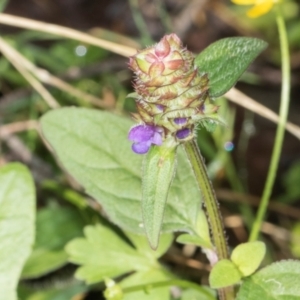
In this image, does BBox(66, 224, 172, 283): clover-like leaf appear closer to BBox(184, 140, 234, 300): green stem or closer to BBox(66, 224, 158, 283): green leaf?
BBox(66, 224, 158, 283): green leaf

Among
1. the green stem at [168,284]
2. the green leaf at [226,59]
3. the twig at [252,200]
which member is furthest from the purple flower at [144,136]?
the twig at [252,200]

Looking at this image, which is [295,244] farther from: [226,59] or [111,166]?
[226,59]

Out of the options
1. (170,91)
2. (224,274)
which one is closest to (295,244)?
(224,274)

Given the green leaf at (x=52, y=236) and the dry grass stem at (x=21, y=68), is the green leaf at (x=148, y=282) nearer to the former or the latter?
the green leaf at (x=52, y=236)

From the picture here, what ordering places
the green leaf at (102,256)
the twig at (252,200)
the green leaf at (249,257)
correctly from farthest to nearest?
the twig at (252,200) < the green leaf at (102,256) < the green leaf at (249,257)

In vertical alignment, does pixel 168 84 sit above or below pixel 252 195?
below

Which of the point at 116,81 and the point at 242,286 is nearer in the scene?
the point at 242,286

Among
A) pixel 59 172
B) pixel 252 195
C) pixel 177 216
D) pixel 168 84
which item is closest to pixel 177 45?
pixel 168 84

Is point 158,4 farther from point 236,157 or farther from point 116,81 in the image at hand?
point 236,157
